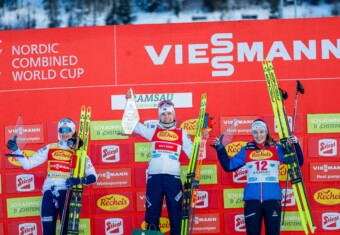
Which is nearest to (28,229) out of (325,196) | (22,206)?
(22,206)

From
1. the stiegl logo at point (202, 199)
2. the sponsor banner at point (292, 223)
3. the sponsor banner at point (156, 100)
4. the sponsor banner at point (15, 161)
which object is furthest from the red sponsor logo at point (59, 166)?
the sponsor banner at point (292, 223)

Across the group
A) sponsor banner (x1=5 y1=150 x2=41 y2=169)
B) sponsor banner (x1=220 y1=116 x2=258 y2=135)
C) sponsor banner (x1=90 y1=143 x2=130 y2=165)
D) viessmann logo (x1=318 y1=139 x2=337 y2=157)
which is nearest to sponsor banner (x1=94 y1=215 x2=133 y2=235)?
sponsor banner (x1=90 y1=143 x2=130 y2=165)

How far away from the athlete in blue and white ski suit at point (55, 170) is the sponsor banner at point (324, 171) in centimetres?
221

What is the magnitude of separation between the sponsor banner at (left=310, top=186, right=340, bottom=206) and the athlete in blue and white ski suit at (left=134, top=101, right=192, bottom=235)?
55.3 inches

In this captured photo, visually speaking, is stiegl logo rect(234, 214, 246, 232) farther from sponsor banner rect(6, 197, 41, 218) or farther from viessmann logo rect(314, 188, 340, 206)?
sponsor banner rect(6, 197, 41, 218)

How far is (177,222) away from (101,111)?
143 cm

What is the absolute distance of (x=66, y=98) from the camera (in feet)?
23.5

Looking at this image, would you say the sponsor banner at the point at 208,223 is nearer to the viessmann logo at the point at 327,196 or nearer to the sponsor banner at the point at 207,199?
the sponsor banner at the point at 207,199

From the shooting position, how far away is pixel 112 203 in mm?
7098

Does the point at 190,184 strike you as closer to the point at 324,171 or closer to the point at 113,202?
the point at 113,202

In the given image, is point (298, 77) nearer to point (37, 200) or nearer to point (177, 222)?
point (177, 222)

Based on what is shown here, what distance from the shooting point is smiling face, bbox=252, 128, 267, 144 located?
21.1ft

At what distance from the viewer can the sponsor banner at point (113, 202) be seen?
7.09 meters

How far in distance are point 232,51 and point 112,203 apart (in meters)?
1.98
